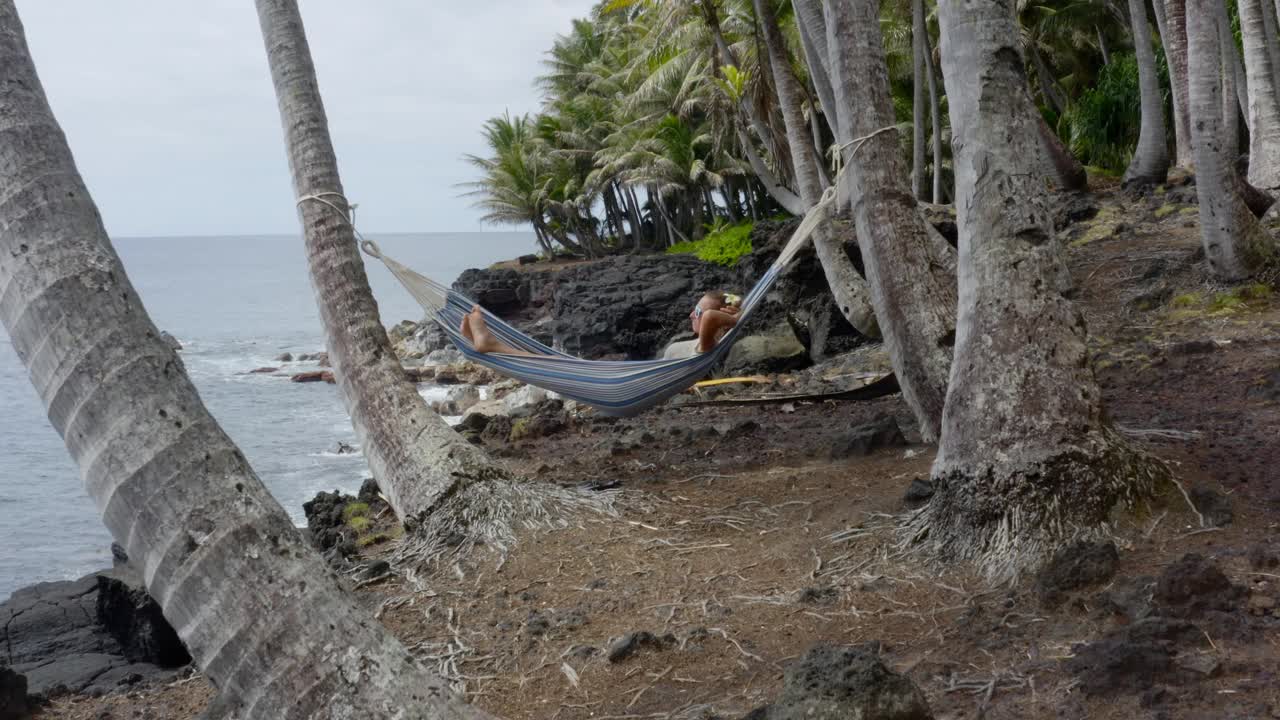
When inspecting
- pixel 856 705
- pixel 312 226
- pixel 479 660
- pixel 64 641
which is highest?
pixel 312 226

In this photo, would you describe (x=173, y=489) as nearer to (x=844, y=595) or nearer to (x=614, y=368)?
(x=844, y=595)

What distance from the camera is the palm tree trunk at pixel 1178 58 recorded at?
923 centimetres

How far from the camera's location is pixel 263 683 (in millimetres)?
1703

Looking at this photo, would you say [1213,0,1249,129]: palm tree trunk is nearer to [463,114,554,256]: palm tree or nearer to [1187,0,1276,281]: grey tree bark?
[1187,0,1276,281]: grey tree bark

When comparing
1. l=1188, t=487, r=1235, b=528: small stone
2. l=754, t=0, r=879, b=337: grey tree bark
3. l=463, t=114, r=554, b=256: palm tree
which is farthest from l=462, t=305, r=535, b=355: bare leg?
l=463, t=114, r=554, b=256: palm tree

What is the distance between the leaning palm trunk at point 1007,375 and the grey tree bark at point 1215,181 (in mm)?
3709

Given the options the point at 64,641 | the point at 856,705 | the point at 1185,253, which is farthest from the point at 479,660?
the point at 1185,253

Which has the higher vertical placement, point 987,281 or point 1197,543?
point 987,281

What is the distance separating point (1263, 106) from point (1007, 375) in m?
6.96

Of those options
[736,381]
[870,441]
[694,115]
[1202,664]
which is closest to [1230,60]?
[736,381]

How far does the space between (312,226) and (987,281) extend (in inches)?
118

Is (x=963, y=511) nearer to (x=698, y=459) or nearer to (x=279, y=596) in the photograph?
(x=279, y=596)

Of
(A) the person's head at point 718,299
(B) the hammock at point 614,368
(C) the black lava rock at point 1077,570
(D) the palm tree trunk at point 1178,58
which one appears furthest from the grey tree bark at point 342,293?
(D) the palm tree trunk at point 1178,58

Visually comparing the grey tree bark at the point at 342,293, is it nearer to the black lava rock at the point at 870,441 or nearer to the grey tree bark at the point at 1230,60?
the black lava rock at the point at 870,441
